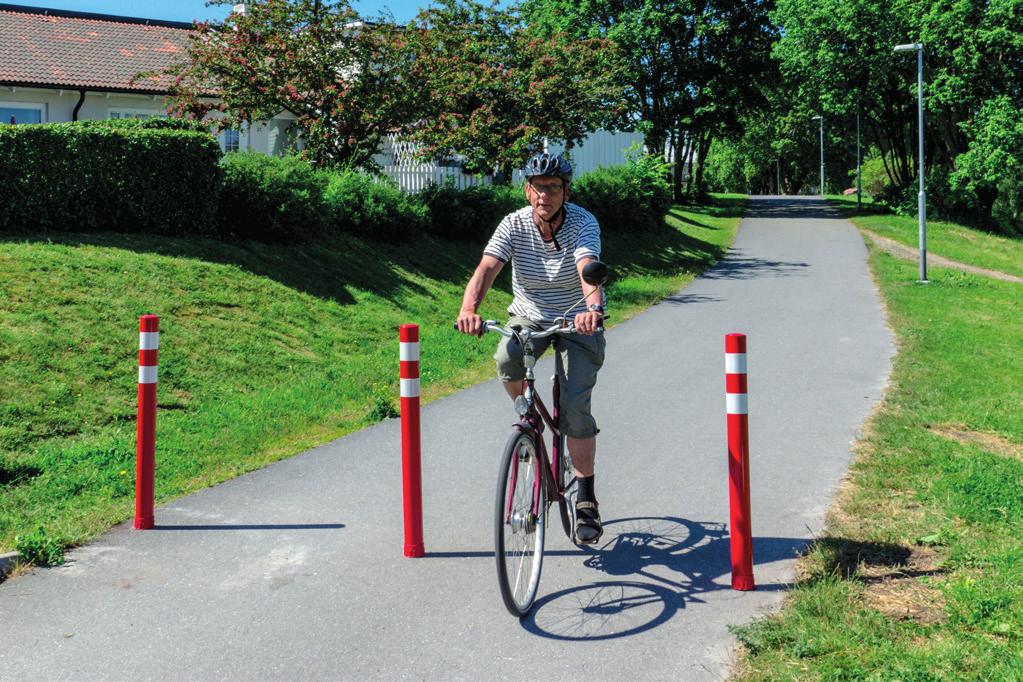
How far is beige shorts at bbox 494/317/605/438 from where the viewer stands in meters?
5.14

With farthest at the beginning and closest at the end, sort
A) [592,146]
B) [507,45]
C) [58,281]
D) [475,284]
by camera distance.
Answer: [592,146], [507,45], [58,281], [475,284]

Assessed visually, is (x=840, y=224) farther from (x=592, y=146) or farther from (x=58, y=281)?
(x=58, y=281)

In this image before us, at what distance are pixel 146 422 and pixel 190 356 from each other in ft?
15.5

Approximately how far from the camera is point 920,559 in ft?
16.8

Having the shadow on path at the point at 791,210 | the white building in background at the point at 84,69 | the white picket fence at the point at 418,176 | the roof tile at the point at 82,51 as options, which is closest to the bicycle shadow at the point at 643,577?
the white picket fence at the point at 418,176

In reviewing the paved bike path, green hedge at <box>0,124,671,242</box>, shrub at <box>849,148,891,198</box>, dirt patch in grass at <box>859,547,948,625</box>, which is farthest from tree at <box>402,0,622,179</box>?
shrub at <box>849,148,891,198</box>

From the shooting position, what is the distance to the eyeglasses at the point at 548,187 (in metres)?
5.14

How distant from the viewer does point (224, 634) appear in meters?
4.40

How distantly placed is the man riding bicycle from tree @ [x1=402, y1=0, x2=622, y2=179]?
14.3 meters

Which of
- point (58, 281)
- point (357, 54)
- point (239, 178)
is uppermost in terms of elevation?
point (357, 54)

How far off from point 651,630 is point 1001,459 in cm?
386

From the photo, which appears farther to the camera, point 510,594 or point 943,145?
point 943,145

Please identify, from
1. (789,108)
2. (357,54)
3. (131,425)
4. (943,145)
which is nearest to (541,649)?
(131,425)

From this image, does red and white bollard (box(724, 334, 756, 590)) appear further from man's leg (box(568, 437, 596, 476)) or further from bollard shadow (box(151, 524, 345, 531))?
bollard shadow (box(151, 524, 345, 531))
